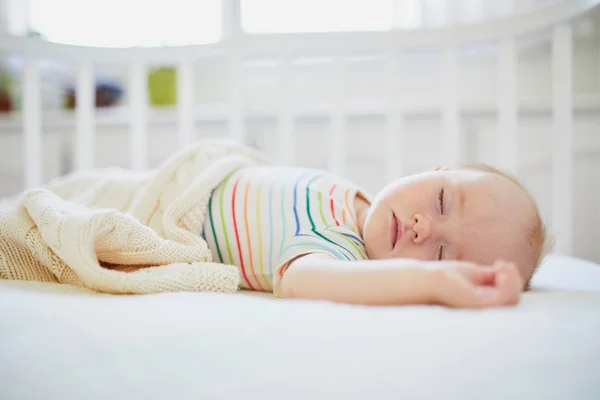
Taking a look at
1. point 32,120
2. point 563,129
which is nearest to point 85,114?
point 32,120

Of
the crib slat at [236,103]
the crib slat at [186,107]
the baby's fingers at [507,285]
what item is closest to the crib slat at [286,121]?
the crib slat at [236,103]

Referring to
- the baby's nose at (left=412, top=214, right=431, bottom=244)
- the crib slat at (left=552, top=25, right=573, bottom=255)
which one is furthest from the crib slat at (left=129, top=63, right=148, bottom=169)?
the crib slat at (left=552, top=25, right=573, bottom=255)

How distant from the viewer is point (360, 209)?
92 cm

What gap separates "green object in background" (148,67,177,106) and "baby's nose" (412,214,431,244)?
1.29 metres

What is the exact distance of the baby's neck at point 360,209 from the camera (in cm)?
87

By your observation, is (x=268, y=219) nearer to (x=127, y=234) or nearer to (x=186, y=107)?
(x=127, y=234)

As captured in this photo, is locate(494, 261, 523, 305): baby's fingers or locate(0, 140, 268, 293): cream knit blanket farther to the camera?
locate(0, 140, 268, 293): cream knit blanket

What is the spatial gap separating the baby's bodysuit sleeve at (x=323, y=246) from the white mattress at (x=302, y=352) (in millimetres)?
190

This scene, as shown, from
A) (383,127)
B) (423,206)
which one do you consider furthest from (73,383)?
(383,127)

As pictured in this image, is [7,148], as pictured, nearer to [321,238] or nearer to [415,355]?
[321,238]

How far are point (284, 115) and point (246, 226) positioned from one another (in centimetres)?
54

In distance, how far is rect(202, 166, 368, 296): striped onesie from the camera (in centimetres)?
80

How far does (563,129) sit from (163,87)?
1262 mm

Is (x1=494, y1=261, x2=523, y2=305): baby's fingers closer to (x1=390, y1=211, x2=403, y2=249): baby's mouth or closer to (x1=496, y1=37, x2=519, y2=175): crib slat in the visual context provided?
(x1=390, y1=211, x2=403, y2=249): baby's mouth
